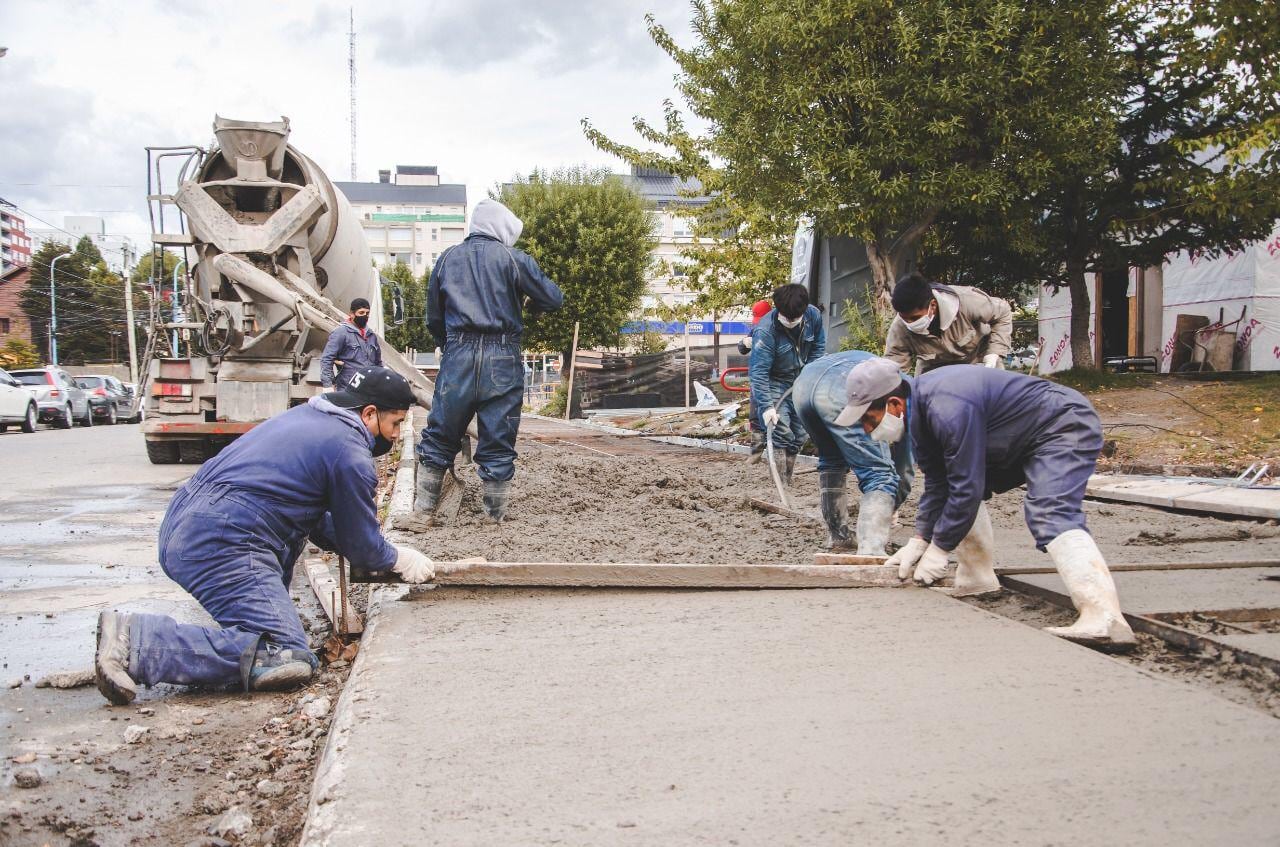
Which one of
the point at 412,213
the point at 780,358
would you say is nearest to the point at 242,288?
the point at 780,358

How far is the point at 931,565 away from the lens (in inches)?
161

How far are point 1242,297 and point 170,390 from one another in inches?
604

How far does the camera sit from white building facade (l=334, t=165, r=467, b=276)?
89.2 meters

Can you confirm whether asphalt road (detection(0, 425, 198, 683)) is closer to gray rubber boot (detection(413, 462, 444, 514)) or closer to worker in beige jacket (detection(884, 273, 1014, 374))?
gray rubber boot (detection(413, 462, 444, 514))

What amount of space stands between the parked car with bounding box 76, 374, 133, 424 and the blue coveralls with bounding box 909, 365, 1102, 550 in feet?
91.8

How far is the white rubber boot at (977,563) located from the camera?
4184 mm

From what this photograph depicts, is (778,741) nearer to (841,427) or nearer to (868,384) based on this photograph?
(868,384)

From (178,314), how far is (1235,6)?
11403 mm

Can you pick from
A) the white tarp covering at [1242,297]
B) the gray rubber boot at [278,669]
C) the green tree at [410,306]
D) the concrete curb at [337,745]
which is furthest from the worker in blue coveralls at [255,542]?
the green tree at [410,306]

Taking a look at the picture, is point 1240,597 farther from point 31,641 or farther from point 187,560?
point 31,641

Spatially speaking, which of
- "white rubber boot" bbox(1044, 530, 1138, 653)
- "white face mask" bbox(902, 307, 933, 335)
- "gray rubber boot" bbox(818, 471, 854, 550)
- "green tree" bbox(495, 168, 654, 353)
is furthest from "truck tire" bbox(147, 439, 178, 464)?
"green tree" bbox(495, 168, 654, 353)

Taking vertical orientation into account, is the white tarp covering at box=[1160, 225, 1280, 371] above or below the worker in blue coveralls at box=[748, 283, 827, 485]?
above

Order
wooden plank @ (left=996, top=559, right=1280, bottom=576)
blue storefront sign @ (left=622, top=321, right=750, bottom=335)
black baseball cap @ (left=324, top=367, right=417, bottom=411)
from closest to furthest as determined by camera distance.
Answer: black baseball cap @ (left=324, top=367, right=417, bottom=411) < wooden plank @ (left=996, top=559, right=1280, bottom=576) < blue storefront sign @ (left=622, top=321, right=750, bottom=335)

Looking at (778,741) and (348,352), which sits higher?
(348,352)
